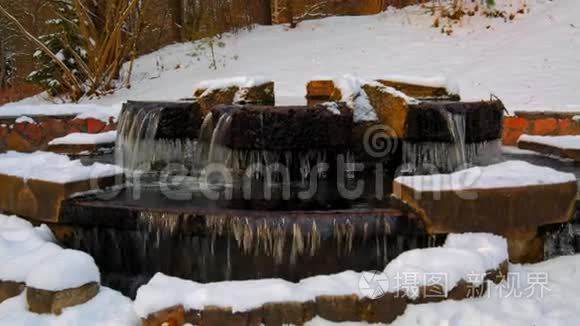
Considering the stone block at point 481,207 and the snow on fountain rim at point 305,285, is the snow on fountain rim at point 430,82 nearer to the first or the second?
the stone block at point 481,207

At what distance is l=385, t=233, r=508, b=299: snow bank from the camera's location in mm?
2818

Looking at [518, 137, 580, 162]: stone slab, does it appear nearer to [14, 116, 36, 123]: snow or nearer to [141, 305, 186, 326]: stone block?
[141, 305, 186, 326]: stone block

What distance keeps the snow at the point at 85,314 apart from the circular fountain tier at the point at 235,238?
485 millimetres

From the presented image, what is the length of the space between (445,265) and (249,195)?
4.90 feet

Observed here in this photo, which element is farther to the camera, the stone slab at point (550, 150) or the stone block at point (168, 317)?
the stone slab at point (550, 150)

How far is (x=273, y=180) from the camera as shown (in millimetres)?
4340

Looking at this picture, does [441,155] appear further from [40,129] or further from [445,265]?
[40,129]

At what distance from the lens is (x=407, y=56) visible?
34.9ft

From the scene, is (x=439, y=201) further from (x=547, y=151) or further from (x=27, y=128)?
(x=27, y=128)

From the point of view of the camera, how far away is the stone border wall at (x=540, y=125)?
6094 mm

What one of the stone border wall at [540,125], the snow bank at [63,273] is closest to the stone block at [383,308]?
the snow bank at [63,273]

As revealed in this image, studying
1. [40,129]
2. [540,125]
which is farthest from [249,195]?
[40,129]

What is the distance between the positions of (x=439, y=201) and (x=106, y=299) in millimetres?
1761

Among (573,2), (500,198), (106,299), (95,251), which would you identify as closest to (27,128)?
(95,251)
